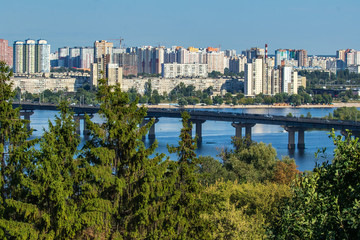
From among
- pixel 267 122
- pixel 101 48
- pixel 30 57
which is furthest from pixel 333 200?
pixel 30 57

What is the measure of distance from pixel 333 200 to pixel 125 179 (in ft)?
9.27

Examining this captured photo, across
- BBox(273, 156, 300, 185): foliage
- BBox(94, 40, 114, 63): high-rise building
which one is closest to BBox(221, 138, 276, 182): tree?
BBox(273, 156, 300, 185): foliage

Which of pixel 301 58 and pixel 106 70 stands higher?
pixel 301 58

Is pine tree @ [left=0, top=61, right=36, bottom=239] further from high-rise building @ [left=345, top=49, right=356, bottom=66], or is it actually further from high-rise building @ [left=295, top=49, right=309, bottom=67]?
high-rise building @ [left=345, top=49, right=356, bottom=66]

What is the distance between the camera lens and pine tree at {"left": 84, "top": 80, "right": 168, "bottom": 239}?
699 centimetres

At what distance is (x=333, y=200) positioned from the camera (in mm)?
4797

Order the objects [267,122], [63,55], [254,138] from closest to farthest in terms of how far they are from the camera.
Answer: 1. [267,122]
2. [254,138]
3. [63,55]

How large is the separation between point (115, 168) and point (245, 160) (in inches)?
393

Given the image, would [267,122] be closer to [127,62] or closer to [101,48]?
[127,62]

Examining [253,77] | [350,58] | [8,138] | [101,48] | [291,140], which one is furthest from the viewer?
[350,58]

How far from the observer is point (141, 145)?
729 cm

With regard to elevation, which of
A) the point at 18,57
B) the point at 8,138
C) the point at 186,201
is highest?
the point at 18,57

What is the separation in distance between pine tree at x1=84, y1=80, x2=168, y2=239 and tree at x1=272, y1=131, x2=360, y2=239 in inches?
89.5

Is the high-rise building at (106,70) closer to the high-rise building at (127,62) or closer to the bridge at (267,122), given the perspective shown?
the high-rise building at (127,62)
